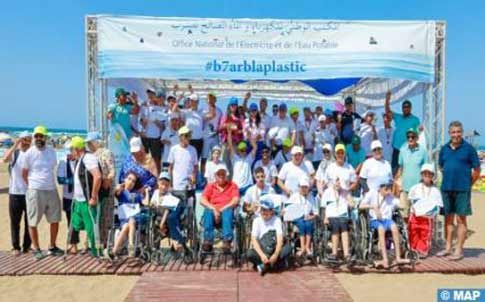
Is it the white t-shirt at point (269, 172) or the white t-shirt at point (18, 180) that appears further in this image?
the white t-shirt at point (269, 172)

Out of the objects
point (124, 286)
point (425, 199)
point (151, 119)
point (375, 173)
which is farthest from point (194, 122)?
point (425, 199)

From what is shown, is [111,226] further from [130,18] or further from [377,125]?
[377,125]

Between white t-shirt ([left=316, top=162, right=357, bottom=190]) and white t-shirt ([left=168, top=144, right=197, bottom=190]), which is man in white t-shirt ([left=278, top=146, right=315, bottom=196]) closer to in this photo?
white t-shirt ([left=316, top=162, right=357, bottom=190])

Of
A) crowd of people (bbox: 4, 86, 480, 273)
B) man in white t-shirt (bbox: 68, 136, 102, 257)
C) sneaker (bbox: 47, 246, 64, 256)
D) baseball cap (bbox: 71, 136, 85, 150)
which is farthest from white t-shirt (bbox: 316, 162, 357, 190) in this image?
sneaker (bbox: 47, 246, 64, 256)

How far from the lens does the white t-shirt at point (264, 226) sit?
18.3 feet

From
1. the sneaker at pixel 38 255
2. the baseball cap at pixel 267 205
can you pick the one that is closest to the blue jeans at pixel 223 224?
the baseball cap at pixel 267 205

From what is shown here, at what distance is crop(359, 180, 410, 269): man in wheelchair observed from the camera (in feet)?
18.6

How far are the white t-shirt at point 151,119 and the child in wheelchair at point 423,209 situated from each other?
3893 mm

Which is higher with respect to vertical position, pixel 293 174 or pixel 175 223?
pixel 293 174

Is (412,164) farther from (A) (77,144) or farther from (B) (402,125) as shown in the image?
(A) (77,144)

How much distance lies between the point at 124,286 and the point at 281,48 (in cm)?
366

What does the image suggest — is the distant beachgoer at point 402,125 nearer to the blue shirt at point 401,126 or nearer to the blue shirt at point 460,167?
the blue shirt at point 401,126

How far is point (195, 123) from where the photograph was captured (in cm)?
761

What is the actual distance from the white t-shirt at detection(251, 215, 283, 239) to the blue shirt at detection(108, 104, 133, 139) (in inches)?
116
